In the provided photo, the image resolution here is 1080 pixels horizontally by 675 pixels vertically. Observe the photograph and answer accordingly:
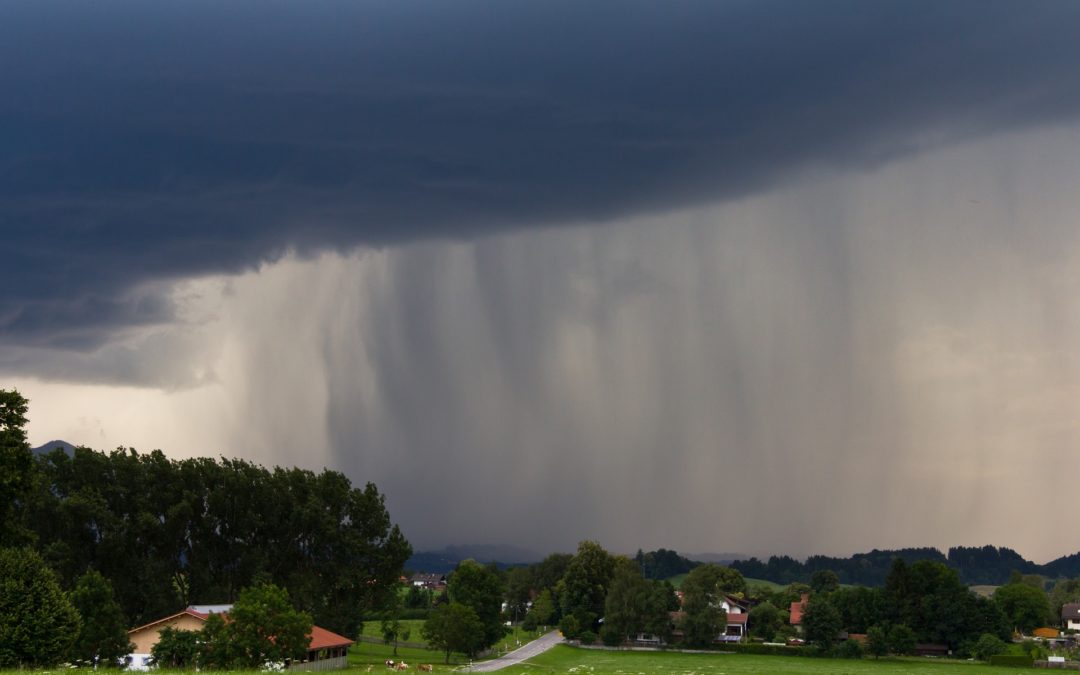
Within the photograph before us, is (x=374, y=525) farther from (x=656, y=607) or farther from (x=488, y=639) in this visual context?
(x=656, y=607)

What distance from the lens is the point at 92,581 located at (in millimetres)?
83812

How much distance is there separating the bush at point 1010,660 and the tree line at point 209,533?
8322 cm

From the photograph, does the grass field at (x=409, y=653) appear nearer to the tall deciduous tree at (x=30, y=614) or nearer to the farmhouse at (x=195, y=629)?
the farmhouse at (x=195, y=629)

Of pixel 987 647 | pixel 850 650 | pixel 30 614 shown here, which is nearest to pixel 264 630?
pixel 30 614

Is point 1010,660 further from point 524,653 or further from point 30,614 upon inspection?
point 30,614

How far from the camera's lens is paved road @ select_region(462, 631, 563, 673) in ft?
380

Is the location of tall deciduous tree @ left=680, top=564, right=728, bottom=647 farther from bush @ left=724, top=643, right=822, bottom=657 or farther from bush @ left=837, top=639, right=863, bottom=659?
bush @ left=837, top=639, right=863, bottom=659

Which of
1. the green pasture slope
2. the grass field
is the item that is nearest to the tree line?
the grass field

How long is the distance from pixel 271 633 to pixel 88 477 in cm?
5480

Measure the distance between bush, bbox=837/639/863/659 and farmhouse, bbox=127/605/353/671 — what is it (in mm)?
84933

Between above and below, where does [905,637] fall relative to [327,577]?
below

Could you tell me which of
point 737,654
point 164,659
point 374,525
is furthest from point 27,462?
point 737,654

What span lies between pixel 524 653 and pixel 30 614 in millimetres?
111157

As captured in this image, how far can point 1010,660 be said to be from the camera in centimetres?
14075
